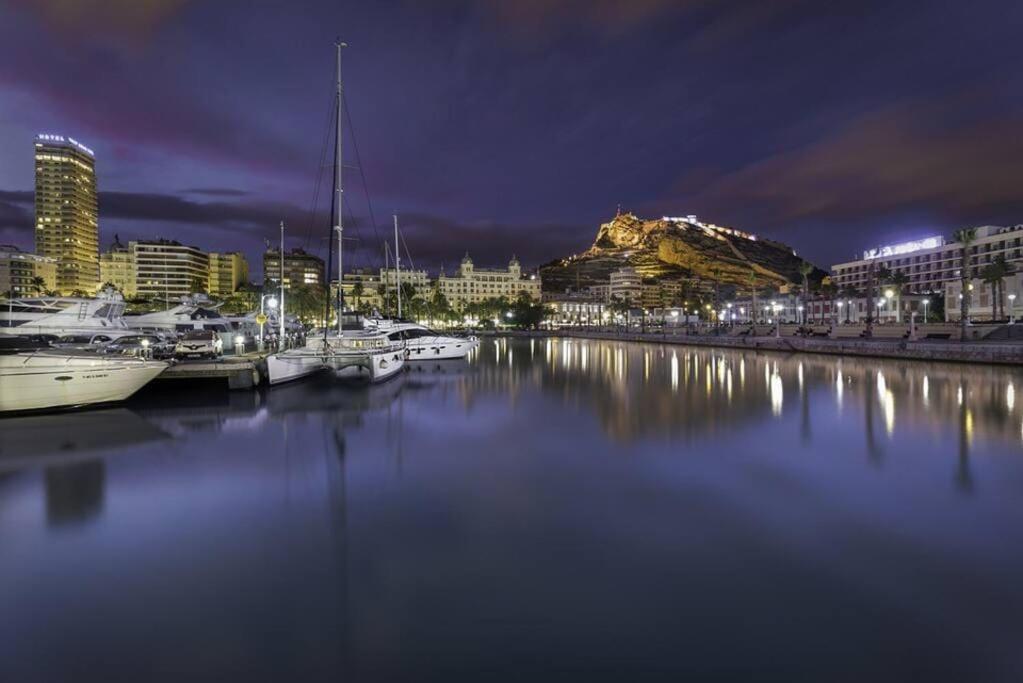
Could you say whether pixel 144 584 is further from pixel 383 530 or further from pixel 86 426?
pixel 86 426

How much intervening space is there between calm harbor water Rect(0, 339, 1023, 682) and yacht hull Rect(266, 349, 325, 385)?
8742 mm

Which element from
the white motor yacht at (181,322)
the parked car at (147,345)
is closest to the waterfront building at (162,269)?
the white motor yacht at (181,322)

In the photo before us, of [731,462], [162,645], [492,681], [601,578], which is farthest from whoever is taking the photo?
[731,462]

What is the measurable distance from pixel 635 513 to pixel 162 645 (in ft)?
23.4

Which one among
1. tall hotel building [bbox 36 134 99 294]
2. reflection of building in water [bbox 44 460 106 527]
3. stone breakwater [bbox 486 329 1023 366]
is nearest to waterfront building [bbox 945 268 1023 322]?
stone breakwater [bbox 486 329 1023 366]

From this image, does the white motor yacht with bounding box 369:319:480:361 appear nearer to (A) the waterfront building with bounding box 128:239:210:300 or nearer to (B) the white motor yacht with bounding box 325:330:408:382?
(B) the white motor yacht with bounding box 325:330:408:382

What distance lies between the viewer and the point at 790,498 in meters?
10.5

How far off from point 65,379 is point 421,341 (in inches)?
1083

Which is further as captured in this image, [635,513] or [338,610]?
[635,513]

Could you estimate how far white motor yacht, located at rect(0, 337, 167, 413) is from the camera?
61.2 ft

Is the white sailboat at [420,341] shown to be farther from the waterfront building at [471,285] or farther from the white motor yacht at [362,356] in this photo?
the waterfront building at [471,285]

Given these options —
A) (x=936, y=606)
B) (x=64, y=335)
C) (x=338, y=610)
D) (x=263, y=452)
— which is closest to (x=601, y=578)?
(x=338, y=610)

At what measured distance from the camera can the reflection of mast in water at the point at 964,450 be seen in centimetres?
1129

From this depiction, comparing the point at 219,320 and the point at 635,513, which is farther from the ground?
the point at 219,320
